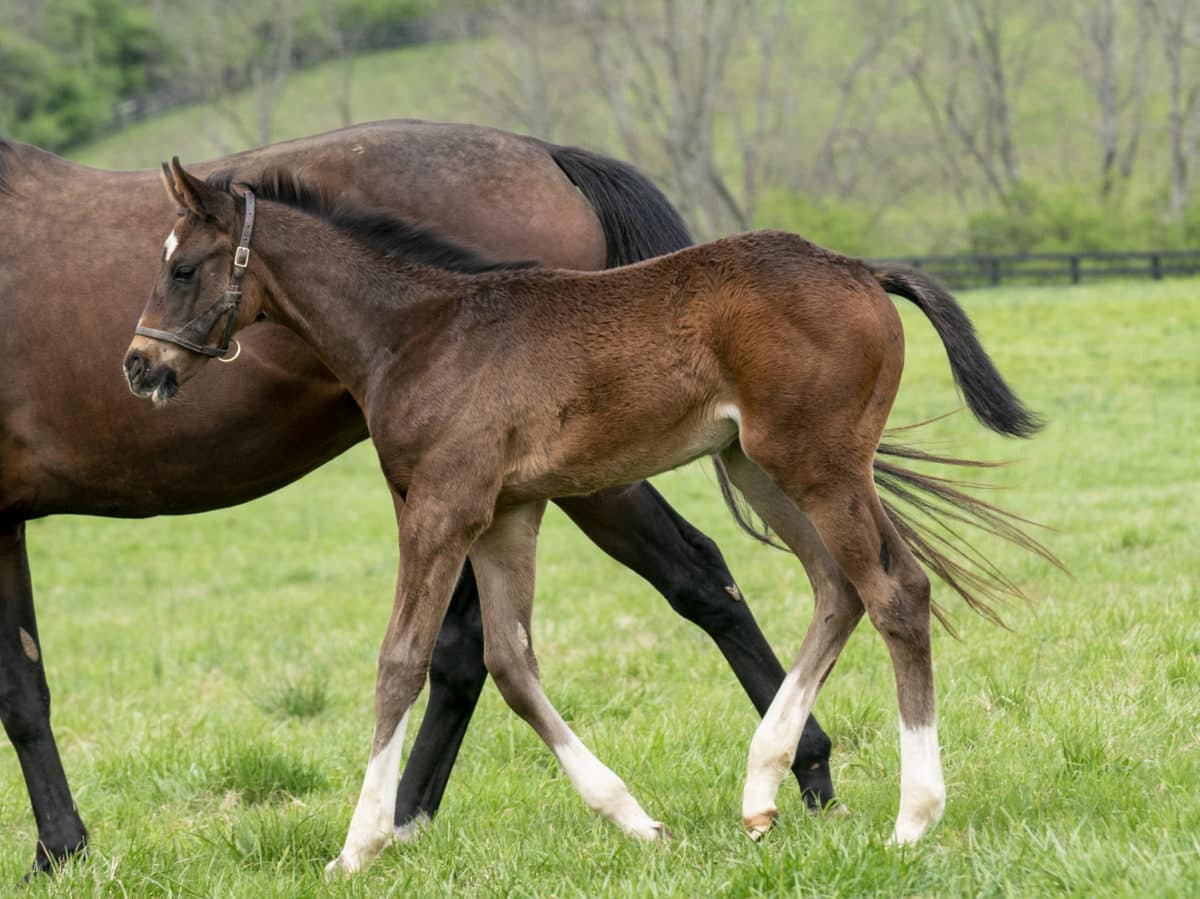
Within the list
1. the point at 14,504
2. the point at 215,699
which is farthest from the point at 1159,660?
the point at 215,699

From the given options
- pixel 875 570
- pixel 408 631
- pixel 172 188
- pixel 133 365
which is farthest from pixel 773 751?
pixel 172 188

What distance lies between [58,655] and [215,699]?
292 centimetres

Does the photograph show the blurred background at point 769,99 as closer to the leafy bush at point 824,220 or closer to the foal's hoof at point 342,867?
the leafy bush at point 824,220

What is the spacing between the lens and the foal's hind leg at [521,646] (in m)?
3.68

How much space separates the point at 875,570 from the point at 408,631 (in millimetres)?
1242

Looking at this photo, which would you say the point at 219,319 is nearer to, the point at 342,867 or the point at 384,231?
the point at 384,231

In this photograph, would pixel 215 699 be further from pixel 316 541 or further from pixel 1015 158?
pixel 1015 158

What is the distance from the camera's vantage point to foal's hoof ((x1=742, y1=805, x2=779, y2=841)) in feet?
11.5

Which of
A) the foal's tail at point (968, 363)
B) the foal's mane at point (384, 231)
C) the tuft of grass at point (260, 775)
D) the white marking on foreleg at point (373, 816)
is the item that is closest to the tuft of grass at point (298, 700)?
the tuft of grass at point (260, 775)

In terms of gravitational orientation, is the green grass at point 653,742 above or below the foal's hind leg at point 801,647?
below

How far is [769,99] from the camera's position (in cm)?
4566

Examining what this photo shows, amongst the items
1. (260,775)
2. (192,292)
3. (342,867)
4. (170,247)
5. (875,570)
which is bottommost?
(260,775)

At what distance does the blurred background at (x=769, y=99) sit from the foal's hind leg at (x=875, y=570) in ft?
104

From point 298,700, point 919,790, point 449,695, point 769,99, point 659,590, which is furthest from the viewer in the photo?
point 769,99
